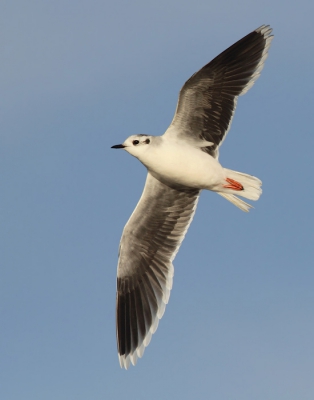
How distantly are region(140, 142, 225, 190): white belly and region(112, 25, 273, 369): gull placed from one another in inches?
0.6

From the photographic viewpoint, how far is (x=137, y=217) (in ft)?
44.5

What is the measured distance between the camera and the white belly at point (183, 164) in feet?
40.7

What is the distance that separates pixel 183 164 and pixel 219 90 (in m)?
1.36

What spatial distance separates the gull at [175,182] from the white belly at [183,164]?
0.05ft

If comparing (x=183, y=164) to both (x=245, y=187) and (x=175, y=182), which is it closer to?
(x=175, y=182)

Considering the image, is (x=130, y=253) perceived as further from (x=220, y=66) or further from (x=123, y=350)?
(x=220, y=66)

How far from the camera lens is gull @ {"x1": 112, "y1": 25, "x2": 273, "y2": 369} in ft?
40.9

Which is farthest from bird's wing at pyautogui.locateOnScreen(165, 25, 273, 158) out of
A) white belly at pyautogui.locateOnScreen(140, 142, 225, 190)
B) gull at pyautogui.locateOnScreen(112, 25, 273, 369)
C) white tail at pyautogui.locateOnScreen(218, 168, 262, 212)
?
white tail at pyautogui.locateOnScreen(218, 168, 262, 212)

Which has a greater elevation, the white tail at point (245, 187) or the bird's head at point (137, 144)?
the bird's head at point (137, 144)

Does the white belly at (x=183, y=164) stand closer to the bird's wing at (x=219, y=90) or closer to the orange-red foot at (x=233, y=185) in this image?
the orange-red foot at (x=233, y=185)

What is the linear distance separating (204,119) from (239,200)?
4.84 ft

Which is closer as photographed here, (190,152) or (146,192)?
(190,152)

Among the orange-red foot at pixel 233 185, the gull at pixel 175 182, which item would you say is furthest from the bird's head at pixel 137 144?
the orange-red foot at pixel 233 185

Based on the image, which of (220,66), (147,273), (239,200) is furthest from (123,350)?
(220,66)
